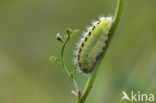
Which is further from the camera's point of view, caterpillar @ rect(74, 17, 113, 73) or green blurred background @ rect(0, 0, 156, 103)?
green blurred background @ rect(0, 0, 156, 103)

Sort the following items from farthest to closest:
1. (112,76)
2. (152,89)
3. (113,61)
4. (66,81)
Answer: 1. (66,81)
2. (113,61)
3. (112,76)
4. (152,89)

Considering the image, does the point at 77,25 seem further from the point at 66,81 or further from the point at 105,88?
the point at 105,88

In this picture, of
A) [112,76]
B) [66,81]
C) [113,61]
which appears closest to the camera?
[112,76]

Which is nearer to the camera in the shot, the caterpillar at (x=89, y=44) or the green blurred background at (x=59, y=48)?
the caterpillar at (x=89, y=44)

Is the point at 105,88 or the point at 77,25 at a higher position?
the point at 77,25

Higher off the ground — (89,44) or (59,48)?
(59,48)

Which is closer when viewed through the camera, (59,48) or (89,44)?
(89,44)

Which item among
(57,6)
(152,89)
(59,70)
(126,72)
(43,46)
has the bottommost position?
(152,89)

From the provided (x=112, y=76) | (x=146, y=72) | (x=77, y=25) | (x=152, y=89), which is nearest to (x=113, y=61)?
(x=112, y=76)
